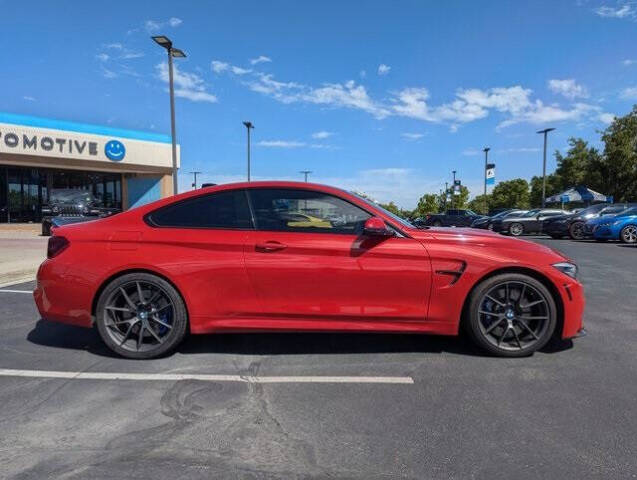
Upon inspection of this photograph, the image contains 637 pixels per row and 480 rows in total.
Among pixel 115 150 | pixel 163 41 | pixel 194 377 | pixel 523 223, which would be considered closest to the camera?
pixel 194 377

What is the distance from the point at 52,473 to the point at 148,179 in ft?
105

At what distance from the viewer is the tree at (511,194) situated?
7762 cm

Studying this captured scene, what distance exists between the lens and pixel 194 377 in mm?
3664

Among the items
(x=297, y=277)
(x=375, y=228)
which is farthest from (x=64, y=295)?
(x=375, y=228)

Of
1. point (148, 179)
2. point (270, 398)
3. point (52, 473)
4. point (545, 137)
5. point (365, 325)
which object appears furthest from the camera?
point (545, 137)

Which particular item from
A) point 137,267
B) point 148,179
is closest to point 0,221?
point 148,179

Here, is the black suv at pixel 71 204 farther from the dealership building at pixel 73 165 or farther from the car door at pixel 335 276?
the car door at pixel 335 276

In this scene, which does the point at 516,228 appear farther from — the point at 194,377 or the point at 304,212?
the point at 194,377

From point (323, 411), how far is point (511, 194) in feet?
276

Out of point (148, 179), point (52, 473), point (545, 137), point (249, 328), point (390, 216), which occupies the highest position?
point (545, 137)

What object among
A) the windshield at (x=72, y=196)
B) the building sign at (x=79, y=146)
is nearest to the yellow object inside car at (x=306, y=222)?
the building sign at (x=79, y=146)

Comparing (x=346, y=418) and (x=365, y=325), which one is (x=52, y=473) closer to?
(x=346, y=418)

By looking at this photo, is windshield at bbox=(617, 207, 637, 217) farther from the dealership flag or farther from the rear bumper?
the dealership flag

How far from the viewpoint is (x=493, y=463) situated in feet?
8.13
